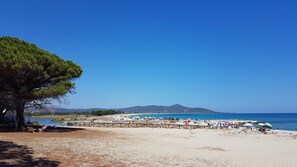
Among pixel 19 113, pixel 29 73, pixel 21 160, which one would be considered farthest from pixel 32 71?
pixel 21 160

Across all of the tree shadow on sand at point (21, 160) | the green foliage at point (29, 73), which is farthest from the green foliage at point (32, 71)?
the tree shadow on sand at point (21, 160)

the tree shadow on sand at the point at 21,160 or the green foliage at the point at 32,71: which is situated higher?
the green foliage at the point at 32,71

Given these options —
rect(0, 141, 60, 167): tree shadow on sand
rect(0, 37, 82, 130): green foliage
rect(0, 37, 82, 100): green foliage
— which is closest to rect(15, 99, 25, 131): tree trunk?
rect(0, 37, 82, 130): green foliage

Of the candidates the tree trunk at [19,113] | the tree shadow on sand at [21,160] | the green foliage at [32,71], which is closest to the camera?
the tree shadow on sand at [21,160]

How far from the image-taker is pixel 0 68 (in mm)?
26359

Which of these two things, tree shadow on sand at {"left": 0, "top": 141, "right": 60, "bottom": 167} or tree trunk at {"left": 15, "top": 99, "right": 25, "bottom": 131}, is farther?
tree trunk at {"left": 15, "top": 99, "right": 25, "bottom": 131}

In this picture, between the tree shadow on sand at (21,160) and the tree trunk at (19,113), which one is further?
the tree trunk at (19,113)

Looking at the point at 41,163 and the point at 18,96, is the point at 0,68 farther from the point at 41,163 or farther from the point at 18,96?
the point at 41,163

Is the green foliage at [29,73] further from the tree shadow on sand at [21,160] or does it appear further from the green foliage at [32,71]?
the tree shadow on sand at [21,160]

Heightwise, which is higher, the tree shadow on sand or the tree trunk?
the tree trunk

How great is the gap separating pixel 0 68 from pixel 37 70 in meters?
3.07

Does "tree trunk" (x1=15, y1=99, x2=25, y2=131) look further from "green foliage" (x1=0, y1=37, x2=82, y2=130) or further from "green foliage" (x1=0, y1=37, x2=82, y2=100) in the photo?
"green foliage" (x1=0, y1=37, x2=82, y2=100)

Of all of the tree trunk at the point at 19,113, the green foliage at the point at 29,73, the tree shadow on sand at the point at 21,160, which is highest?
the green foliage at the point at 29,73

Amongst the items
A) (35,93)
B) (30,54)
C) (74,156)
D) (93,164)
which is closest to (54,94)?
(35,93)
